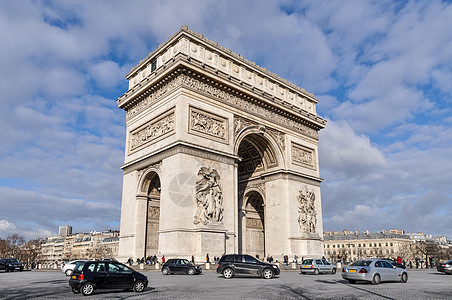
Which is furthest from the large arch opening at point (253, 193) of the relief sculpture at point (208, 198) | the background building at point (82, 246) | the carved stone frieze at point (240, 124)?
the background building at point (82, 246)

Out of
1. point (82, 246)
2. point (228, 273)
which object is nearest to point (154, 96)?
point (228, 273)

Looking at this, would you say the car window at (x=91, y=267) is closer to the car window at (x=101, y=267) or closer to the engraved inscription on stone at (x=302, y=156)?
the car window at (x=101, y=267)

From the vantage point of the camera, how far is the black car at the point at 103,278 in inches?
481

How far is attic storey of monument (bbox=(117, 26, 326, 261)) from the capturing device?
2573 cm

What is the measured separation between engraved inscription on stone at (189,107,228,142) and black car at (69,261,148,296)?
1479cm

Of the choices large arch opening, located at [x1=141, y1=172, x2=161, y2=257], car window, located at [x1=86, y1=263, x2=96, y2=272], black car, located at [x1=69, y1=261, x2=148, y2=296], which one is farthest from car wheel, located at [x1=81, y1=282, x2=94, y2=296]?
large arch opening, located at [x1=141, y1=172, x2=161, y2=257]

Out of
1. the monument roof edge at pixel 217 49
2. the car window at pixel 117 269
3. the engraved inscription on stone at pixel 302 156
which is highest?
the monument roof edge at pixel 217 49

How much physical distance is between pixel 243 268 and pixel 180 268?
427 centimetres

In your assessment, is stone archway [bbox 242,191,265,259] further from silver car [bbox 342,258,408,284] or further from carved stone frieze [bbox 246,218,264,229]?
silver car [bbox 342,258,408,284]

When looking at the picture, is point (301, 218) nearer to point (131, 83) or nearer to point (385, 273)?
point (385, 273)

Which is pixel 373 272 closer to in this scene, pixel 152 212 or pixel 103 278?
pixel 103 278

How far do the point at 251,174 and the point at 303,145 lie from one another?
18.8ft

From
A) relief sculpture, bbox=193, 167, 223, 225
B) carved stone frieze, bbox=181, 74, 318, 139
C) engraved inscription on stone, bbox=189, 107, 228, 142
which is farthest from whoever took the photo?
carved stone frieze, bbox=181, 74, 318, 139

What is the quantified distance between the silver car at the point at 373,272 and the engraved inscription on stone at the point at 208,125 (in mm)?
14270
